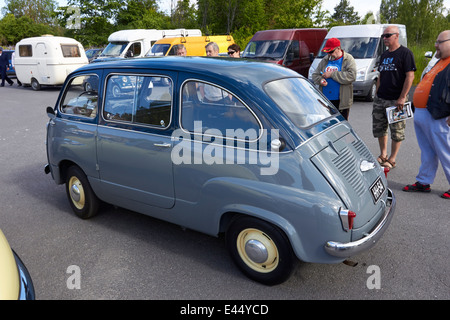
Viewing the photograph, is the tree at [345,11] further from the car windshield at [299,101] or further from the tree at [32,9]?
the car windshield at [299,101]

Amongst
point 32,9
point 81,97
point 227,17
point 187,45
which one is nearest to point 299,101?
point 81,97

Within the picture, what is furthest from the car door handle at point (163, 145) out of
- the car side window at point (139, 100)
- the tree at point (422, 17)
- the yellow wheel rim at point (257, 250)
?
the tree at point (422, 17)

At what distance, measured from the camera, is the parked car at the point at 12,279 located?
81.5 inches

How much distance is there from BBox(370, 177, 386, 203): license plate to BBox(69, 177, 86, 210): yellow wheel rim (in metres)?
3.17

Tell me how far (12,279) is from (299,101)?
2633 mm

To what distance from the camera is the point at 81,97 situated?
432cm

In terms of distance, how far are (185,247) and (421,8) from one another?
3972 cm

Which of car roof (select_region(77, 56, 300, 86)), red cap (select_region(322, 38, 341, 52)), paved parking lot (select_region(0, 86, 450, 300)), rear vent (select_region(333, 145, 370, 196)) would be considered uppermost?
red cap (select_region(322, 38, 341, 52))

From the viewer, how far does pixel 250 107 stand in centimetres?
308

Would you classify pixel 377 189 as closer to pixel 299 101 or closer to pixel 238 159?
pixel 299 101

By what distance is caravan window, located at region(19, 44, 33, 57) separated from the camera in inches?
672

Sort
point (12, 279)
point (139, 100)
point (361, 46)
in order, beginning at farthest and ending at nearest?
point (361, 46) → point (139, 100) → point (12, 279)

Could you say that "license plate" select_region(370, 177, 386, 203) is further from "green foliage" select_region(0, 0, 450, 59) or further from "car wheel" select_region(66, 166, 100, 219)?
"green foliage" select_region(0, 0, 450, 59)

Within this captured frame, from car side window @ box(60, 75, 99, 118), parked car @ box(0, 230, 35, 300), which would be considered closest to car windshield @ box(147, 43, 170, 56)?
car side window @ box(60, 75, 99, 118)
